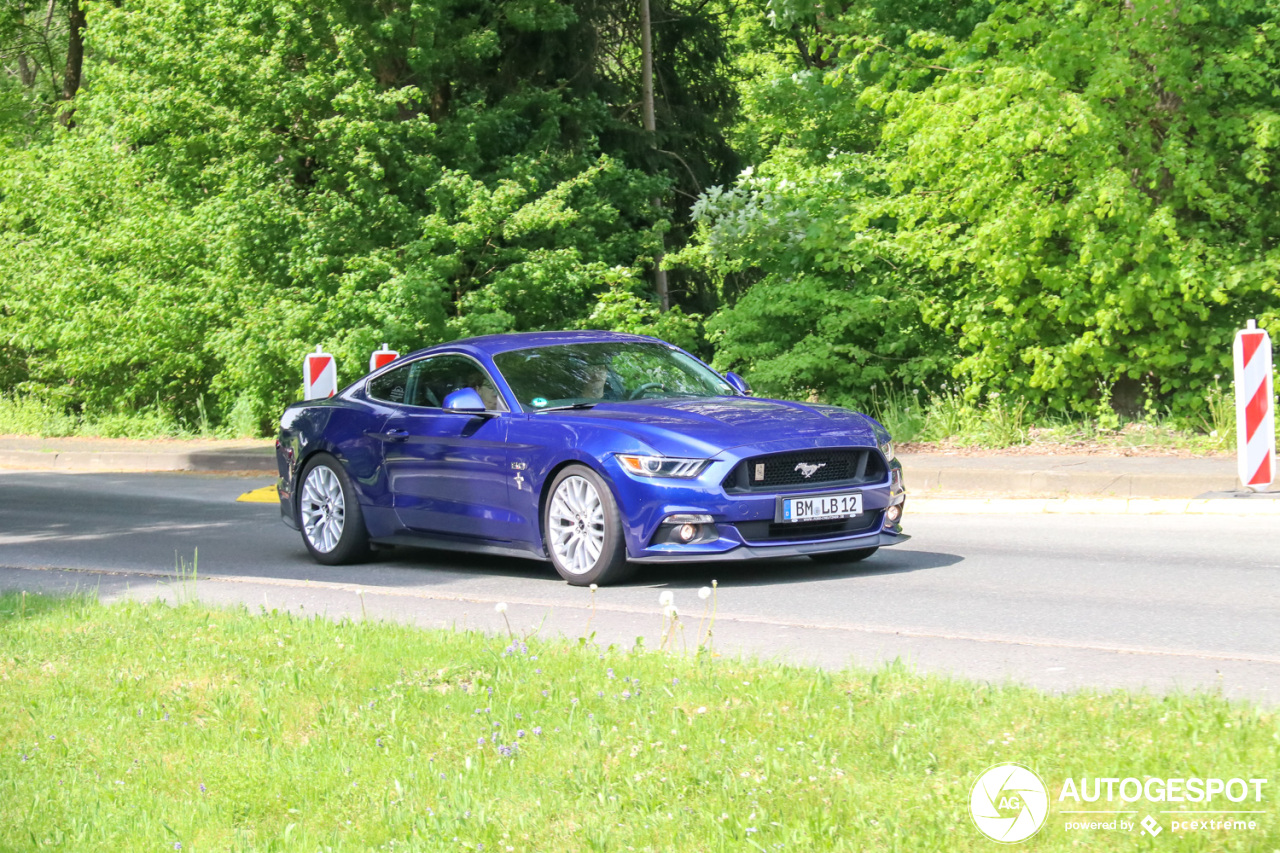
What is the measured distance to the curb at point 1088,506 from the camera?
39.2ft

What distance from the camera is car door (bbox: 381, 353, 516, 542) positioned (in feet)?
31.6

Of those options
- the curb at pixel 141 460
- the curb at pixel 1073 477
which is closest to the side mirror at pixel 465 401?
the curb at pixel 1073 477

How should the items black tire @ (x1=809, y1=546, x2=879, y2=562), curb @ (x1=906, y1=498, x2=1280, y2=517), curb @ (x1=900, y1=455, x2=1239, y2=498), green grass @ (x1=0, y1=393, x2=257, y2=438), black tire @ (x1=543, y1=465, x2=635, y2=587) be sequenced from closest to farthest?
black tire @ (x1=543, y1=465, x2=635, y2=587), black tire @ (x1=809, y1=546, x2=879, y2=562), curb @ (x1=906, y1=498, x2=1280, y2=517), curb @ (x1=900, y1=455, x2=1239, y2=498), green grass @ (x1=0, y1=393, x2=257, y2=438)

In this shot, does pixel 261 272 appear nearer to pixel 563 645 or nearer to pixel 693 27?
pixel 693 27

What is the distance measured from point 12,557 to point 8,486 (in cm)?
790

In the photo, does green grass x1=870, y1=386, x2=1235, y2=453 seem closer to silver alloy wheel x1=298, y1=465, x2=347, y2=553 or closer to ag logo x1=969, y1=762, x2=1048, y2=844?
silver alloy wheel x1=298, y1=465, x2=347, y2=553

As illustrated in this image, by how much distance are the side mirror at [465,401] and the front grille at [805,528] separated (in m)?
2.08

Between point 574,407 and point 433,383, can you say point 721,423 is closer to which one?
point 574,407

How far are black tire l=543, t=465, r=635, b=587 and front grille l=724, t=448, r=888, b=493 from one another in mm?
757

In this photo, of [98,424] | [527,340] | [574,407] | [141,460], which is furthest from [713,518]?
[98,424]

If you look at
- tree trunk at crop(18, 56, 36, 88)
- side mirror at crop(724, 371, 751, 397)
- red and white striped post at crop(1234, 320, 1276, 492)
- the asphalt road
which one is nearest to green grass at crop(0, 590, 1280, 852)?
the asphalt road

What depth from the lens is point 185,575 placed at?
1041 cm

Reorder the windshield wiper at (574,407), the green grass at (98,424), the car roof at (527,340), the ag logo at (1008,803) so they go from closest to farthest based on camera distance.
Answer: the ag logo at (1008,803), the windshield wiper at (574,407), the car roof at (527,340), the green grass at (98,424)

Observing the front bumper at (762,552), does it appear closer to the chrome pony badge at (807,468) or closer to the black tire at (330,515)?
the chrome pony badge at (807,468)
